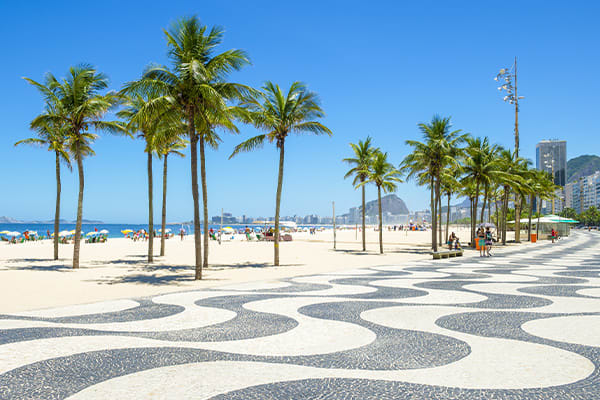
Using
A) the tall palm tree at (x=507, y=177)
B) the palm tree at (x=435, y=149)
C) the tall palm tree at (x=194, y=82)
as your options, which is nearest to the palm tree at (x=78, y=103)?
the tall palm tree at (x=194, y=82)

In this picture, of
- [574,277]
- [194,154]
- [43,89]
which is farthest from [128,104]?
[574,277]

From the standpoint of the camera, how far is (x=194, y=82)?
13.4 m

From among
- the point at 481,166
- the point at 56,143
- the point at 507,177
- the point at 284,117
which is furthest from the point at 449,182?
the point at 56,143

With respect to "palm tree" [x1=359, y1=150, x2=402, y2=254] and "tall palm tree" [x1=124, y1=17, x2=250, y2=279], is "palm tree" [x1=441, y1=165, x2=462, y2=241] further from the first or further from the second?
"tall palm tree" [x1=124, y1=17, x2=250, y2=279]

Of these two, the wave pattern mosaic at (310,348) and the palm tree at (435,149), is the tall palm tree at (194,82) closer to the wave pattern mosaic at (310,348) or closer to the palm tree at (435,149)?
the wave pattern mosaic at (310,348)

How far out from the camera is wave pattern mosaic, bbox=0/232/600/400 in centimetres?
398

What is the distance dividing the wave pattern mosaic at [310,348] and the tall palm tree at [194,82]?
605 centimetres

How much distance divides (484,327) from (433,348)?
1651 mm

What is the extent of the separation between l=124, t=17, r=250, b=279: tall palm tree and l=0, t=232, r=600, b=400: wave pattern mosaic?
19.9 feet

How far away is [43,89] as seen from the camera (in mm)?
17469

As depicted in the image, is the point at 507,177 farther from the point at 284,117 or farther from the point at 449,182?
the point at 284,117

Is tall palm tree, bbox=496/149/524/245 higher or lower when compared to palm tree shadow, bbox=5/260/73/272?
higher

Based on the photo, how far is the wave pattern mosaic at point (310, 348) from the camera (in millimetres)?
3982

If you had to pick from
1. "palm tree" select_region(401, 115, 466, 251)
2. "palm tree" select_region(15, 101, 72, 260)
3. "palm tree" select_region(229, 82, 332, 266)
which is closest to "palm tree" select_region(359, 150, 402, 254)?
"palm tree" select_region(401, 115, 466, 251)
